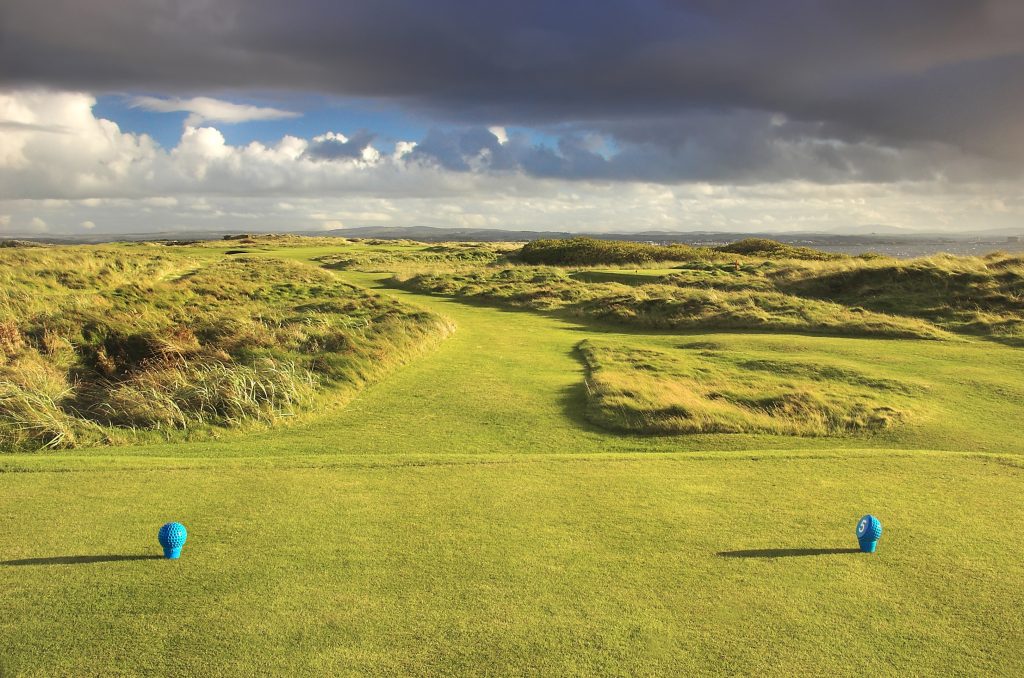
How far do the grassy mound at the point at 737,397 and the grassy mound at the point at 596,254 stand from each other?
3598 centimetres

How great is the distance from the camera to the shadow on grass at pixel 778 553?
5.12 metres

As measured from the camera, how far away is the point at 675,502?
6375 millimetres

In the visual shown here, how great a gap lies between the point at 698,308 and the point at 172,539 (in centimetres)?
2215

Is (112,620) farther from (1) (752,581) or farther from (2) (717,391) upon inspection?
(2) (717,391)

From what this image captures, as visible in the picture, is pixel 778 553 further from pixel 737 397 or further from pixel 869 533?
pixel 737 397

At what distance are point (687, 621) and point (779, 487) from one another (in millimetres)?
3226

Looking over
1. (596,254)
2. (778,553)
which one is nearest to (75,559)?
(778,553)

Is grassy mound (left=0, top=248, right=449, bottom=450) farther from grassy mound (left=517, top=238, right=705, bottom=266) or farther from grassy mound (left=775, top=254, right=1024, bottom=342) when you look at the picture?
grassy mound (left=517, top=238, right=705, bottom=266)

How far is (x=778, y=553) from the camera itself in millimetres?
5180

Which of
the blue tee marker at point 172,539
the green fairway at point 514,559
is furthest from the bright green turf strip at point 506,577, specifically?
the blue tee marker at point 172,539

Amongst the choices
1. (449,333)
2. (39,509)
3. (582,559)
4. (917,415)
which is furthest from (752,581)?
(449,333)

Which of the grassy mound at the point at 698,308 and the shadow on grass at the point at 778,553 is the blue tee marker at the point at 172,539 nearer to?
the shadow on grass at the point at 778,553

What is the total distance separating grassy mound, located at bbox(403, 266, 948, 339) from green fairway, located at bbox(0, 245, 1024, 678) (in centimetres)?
1263

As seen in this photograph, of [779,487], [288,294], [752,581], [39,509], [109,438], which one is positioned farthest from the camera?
[288,294]
